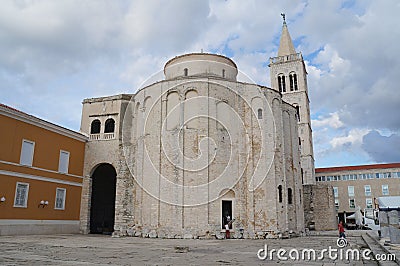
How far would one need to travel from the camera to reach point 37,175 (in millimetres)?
22922

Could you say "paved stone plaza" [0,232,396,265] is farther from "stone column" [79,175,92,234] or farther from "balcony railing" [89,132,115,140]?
"balcony railing" [89,132,115,140]

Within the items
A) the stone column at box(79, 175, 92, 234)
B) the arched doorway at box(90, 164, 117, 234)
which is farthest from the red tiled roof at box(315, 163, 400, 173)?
the stone column at box(79, 175, 92, 234)

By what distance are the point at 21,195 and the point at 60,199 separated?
362 centimetres

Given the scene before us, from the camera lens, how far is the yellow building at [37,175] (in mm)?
20719

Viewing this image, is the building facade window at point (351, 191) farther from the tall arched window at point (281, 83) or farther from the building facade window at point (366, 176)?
the tall arched window at point (281, 83)

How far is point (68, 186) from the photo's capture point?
25766 mm

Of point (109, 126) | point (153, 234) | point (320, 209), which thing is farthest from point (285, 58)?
point (153, 234)

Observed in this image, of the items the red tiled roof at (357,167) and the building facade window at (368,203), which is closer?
the building facade window at (368,203)

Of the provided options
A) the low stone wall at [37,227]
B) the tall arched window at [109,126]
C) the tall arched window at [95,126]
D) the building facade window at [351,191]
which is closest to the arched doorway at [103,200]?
the tall arched window at [95,126]

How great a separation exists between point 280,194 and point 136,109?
1280 cm

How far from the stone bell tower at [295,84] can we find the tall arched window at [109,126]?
3705 centimetres

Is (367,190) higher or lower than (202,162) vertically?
higher

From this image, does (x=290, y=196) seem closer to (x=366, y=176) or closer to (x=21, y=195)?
(x=21, y=195)

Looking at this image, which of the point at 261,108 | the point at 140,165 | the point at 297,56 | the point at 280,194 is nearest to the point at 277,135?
the point at 261,108
